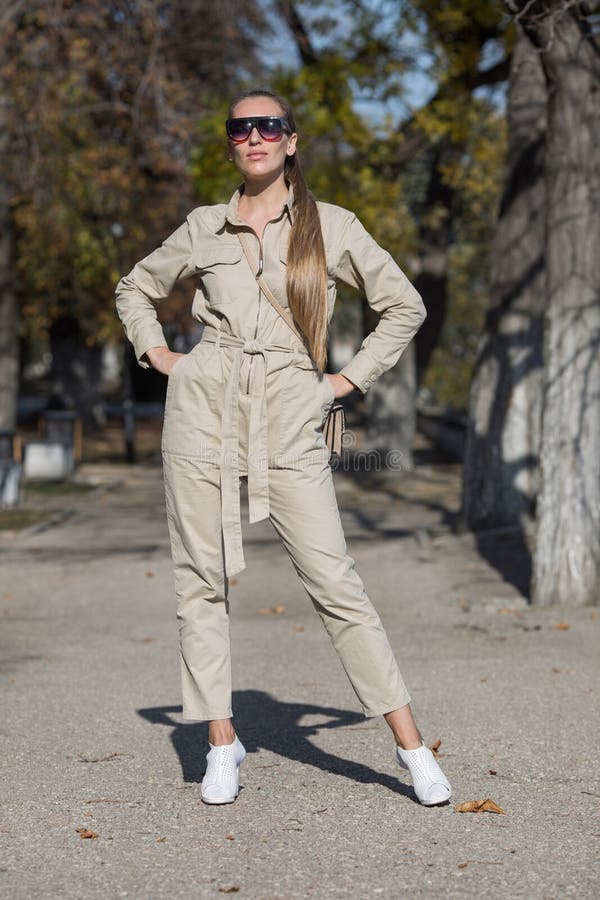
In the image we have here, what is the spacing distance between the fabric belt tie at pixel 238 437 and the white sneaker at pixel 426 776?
0.79 m

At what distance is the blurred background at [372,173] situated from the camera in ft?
31.6

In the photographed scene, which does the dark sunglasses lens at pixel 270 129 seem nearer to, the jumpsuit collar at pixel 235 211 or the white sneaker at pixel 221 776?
the jumpsuit collar at pixel 235 211

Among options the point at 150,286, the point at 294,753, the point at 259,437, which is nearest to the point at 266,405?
the point at 259,437

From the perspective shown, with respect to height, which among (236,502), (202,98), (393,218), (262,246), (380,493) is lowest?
(380,493)

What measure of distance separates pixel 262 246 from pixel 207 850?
71.8 inches

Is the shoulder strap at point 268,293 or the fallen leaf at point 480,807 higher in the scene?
the shoulder strap at point 268,293

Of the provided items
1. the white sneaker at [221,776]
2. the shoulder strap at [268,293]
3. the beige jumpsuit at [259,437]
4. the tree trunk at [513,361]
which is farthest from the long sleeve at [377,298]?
the tree trunk at [513,361]

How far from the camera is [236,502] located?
4.60 metres

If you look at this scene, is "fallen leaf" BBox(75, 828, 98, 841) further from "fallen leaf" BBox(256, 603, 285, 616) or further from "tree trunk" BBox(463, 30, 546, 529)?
"tree trunk" BBox(463, 30, 546, 529)

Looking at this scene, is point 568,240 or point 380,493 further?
point 380,493

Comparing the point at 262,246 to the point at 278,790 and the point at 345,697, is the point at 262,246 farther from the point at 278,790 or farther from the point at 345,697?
the point at 345,697

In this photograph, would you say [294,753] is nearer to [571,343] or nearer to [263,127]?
[263,127]

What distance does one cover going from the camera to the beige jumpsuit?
4.55m

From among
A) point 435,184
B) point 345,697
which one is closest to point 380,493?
point 435,184
